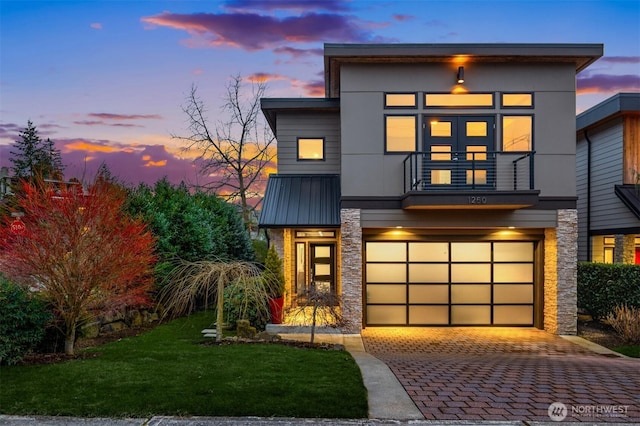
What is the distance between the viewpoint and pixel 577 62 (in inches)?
454

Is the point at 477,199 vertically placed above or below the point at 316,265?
above

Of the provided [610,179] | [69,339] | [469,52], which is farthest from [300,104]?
[610,179]

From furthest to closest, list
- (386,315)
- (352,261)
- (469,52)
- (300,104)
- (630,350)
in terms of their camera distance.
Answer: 1. (300,104)
2. (386,315)
3. (352,261)
4. (469,52)
5. (630,350)

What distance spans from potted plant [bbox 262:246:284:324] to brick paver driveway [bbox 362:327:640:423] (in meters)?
2.63

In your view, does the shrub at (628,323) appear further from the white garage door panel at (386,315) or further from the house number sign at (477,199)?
the white garage door panel at (386,315)

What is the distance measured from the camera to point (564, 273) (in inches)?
462

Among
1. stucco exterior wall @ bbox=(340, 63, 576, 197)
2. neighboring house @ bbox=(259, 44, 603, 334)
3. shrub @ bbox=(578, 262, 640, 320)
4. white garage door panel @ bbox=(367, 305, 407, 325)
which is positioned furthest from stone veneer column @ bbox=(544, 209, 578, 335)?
white garage door panel @ bbox=(367, 305, 407, 325)

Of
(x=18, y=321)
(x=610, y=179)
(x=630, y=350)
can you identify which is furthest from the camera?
(x=610, y=179)

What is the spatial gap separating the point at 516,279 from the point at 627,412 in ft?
25.9

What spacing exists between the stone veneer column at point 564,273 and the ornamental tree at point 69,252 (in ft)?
37.5

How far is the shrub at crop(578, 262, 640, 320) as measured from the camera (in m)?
11.1

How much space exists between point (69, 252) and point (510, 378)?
26.5 ft

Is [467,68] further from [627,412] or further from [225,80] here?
[225,80]

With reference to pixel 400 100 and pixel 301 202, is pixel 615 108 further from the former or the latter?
pixel 301 202
